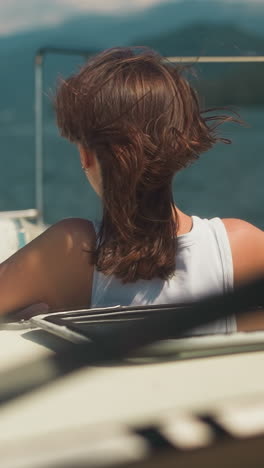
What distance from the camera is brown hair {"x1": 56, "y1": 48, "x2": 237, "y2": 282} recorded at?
1067mm

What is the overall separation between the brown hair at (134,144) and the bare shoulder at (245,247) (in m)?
0.08

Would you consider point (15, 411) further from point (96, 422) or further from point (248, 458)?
point (248, 458)

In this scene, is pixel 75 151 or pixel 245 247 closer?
pixel 245 247

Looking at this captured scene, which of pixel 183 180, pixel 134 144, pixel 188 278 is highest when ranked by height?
pixel 183 180

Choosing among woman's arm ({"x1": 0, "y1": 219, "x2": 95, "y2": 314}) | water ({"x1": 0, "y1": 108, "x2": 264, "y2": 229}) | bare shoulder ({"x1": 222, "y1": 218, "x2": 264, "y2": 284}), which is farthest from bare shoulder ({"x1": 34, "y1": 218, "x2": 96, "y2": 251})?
water ({"x1": 0, "y1": 108, "x2": 264, "y2": 229})

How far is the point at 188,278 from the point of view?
1107 mm

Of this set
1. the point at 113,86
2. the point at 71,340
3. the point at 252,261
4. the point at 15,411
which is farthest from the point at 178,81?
the point at 15,411

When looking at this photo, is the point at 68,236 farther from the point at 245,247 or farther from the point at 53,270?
the point at 245,247

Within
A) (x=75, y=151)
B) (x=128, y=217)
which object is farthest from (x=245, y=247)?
(x=75, y=151)

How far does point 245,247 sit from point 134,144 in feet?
0.65

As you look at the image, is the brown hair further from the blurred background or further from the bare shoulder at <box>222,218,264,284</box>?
the blurred background

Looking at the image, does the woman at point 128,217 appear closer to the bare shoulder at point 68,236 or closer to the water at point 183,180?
the bare shoulder at point 68,236

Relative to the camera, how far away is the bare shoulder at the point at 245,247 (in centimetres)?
113

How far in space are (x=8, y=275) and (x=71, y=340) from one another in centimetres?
29
